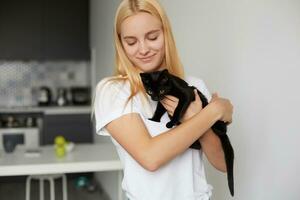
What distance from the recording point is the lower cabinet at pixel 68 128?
15.5 feet

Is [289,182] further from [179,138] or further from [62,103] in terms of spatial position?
[62,103]

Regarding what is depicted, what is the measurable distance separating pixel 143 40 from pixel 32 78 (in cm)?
458

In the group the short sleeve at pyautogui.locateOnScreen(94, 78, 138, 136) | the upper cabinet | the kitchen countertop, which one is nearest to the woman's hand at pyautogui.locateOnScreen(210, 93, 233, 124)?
the short sleeve at pyautogui.locateOnScreen(94, 78, 138, 136)

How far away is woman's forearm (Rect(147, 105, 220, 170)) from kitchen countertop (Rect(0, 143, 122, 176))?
→ 148 centimetres

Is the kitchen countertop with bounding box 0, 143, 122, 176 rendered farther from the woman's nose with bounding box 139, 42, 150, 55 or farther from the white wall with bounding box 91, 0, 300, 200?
the woman's nose with bounding box 139, 42, 150, 55

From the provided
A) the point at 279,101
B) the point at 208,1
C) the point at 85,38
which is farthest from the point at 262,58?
the point at 85,38

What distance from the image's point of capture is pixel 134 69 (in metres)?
1.13

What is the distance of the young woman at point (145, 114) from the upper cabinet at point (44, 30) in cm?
414

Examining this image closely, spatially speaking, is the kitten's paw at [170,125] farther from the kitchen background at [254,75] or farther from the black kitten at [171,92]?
the kitchen background at [254,75]

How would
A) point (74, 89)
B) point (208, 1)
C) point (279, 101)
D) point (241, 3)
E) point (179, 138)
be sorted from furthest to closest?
point (74, 89)
point (208, 1)
point (241, 3)
point (279, 101)
point (179, 138)

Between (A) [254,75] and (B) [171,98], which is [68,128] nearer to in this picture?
(A) [254,75]

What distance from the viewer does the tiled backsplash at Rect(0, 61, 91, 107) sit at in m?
5.27

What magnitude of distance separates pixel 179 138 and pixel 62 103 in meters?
4.38

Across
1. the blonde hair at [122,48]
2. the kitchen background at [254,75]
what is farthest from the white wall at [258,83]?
the blonde hair at [122,48]
